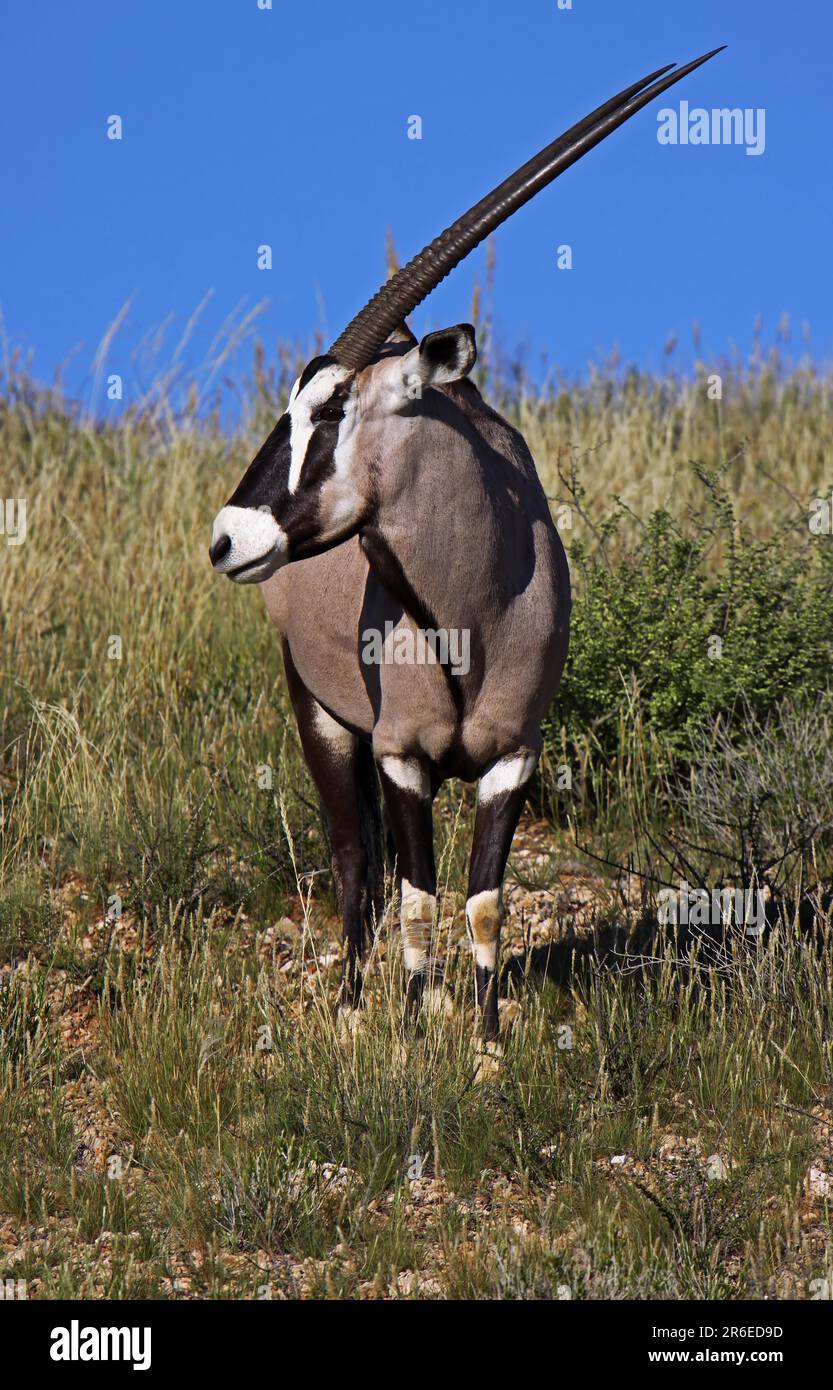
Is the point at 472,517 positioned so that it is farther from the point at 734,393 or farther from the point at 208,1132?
the point at 734,393

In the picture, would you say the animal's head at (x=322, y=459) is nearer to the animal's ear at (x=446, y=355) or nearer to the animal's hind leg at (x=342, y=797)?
the animal's ear at (x=446, y=355)

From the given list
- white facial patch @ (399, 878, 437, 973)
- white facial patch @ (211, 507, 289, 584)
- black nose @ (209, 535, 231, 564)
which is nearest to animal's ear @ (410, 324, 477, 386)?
white facial patch @ (211, 507, 289, 584)

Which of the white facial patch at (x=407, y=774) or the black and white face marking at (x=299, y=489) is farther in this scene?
the white facial patch at (x=407, y=774)

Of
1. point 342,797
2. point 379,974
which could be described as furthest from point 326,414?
point 379,974

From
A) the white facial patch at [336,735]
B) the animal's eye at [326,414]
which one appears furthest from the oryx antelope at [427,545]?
the white facial patch at [336,735]

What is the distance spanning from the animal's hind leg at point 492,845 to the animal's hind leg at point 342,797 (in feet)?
3.25

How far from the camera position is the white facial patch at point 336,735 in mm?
5711

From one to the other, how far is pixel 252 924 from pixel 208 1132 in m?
1.97

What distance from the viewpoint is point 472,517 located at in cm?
445

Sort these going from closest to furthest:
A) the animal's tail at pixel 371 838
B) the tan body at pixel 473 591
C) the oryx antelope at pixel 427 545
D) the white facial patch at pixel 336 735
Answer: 1. the oryx antelope at pixel 427 545
2. the tan body at pixel 473 591
3. the white facial patch at pixel 336 735
4. the animal's tail at pixel 371 838

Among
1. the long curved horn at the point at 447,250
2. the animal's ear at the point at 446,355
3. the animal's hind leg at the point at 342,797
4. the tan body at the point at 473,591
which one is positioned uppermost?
the long curved horn at the point at 447,250

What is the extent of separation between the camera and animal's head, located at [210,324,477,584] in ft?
13.7

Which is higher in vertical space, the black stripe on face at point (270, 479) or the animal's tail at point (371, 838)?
the black stripe on face at point (270, 479)

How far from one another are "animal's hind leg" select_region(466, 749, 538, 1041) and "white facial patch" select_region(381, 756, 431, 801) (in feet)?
0.59
